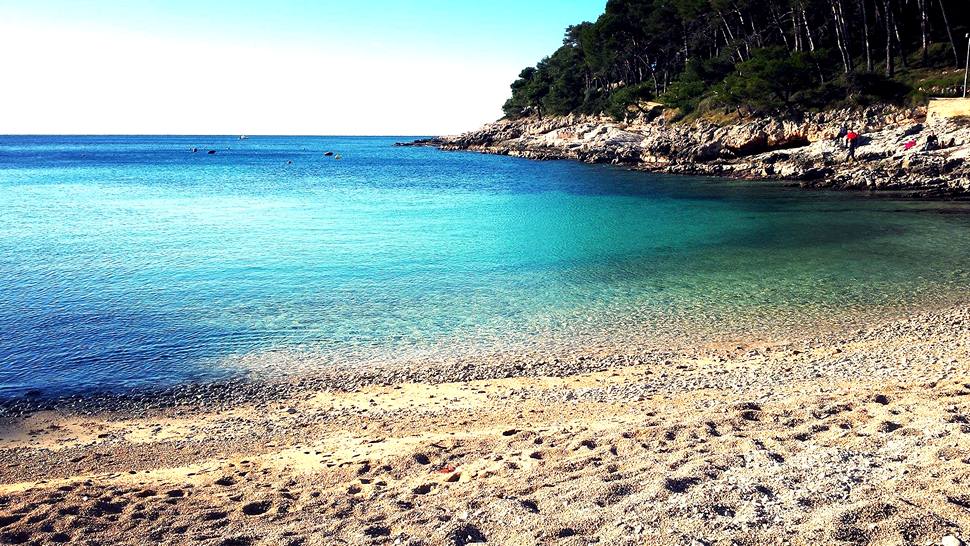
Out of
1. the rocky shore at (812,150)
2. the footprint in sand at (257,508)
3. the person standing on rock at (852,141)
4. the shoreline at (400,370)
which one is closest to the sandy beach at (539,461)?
the footprint in sand at (257,508)

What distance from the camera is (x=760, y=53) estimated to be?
6028cm

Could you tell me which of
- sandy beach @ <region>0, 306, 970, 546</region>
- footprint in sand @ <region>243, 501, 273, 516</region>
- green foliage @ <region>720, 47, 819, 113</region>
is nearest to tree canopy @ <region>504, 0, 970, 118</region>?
green foliage @ <region>720, 47, 819, 113</region>

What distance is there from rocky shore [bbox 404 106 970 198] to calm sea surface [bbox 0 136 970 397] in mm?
5377

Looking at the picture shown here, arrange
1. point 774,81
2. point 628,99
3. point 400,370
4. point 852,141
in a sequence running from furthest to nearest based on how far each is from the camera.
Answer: point 628,99
point 774,81
point 852,141
point 400,370

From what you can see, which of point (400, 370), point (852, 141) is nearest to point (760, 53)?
point (852, 141)

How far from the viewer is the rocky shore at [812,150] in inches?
1534

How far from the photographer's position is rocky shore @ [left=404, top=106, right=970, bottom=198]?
39.0 meters

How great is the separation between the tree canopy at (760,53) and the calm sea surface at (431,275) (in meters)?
21.2

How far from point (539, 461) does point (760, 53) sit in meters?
61.8

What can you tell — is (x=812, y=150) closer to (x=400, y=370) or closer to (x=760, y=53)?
(x=760, y=53)

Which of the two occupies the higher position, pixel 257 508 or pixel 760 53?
pixel 760 53

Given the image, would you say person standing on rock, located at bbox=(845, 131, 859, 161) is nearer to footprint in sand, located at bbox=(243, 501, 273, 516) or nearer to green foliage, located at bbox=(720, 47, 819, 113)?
green foliage, located at bbox=(720, 47, 819, 113)

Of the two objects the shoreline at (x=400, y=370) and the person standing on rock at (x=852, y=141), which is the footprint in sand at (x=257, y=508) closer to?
the shoreline at (x=400, y=370)

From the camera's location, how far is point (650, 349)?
522 inches
